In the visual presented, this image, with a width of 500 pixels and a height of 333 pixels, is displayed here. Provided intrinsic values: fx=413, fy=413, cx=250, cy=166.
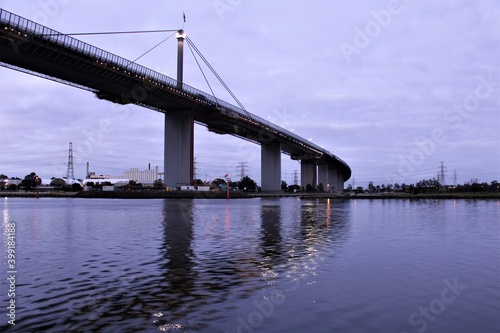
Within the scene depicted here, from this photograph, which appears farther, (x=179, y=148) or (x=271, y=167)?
(x=271, y=167)

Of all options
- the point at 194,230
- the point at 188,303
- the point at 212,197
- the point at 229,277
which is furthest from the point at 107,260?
the point at 212,197

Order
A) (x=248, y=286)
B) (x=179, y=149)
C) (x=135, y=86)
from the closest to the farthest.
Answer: (x=248, y=286), (x=135, y=86), (x=179, y=149)

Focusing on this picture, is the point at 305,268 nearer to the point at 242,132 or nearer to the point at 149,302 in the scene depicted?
the point at 149,302

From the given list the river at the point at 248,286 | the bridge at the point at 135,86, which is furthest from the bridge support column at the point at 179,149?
the river at the point at 248,286

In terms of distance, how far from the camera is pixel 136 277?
14.7 m

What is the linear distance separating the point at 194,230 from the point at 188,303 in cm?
1979

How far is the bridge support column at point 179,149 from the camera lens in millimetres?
115625

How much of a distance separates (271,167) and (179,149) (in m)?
63.7

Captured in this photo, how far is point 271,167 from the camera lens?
172m

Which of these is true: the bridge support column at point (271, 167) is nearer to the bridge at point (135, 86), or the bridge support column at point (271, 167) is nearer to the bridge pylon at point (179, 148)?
the bridge at point (135, 86)

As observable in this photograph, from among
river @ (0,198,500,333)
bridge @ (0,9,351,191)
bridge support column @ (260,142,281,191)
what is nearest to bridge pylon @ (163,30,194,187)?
bridge @ (0,9,351,191)

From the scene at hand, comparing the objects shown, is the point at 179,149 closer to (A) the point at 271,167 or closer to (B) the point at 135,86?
(B) the point at 135,86

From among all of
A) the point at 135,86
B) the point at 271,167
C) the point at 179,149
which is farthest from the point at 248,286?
the point at 271,167

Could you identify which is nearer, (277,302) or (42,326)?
(42,326)
